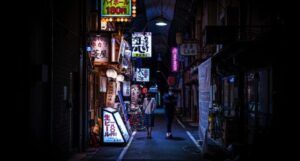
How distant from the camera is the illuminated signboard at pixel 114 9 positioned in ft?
64.6

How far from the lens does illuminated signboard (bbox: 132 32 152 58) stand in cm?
3266

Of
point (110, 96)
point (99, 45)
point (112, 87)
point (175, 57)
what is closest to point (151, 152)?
point (99, 45)

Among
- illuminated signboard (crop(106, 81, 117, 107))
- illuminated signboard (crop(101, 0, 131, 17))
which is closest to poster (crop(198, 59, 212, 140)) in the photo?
illuminated signboard (crop(101, 0, 131, 17))

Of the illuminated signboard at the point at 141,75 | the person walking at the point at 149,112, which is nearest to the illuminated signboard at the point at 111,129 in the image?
the person walking at the point at 149,112

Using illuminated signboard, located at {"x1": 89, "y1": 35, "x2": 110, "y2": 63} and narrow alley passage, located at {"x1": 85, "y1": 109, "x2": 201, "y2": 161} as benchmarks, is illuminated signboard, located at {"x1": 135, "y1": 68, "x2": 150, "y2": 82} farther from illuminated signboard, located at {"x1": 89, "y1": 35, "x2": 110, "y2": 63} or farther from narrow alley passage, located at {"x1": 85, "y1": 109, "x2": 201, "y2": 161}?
illuminated signboard, located at {"x1": 89, "y1": 35, "x2": 110, "y2": 63}

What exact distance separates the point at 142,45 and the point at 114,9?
13.2 m

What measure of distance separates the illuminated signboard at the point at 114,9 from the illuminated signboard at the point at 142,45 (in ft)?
42.2

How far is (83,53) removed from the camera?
1748cm

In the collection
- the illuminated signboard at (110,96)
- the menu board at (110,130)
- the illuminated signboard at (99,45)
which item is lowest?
the menu board at (110,130)

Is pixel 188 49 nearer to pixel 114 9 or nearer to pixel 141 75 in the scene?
pixel 114 9

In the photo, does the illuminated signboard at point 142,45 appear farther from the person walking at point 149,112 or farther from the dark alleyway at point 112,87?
the person walking at point 149,112

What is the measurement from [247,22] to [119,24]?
13626 millimetres

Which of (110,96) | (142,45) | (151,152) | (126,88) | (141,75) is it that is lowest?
(151,152)

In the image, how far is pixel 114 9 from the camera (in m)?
19.7
